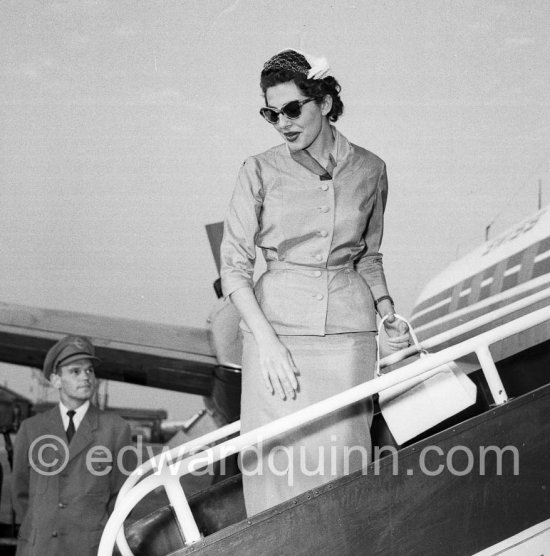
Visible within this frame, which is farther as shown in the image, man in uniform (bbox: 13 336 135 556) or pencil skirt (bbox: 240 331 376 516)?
man in uniform (bbox: 13 336 135 556)

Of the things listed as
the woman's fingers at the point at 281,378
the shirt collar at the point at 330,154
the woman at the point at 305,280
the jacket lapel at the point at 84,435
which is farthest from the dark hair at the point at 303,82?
the jacket lapel at the point at 84,435

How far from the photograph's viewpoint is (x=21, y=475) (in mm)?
3951

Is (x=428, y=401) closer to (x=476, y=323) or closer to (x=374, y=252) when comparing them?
(x=374, y=252)

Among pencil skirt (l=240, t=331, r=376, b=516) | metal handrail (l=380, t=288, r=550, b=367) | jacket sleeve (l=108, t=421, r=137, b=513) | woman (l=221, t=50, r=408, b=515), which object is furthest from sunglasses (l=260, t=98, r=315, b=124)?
jacket sleeve (l=108, t=421, r=137, b=513)

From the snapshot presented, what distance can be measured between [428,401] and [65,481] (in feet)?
6.33

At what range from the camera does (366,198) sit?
2668mm

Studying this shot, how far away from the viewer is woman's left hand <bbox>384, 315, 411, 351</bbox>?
8.62 ft

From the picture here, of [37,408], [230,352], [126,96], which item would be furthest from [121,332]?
[37,408]

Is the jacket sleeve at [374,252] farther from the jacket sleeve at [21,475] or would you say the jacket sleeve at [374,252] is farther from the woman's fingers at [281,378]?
the jacket sleeve at [21,475]

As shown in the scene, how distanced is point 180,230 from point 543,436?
919 centimetres

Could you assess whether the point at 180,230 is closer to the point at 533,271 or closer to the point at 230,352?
the point at 230,352

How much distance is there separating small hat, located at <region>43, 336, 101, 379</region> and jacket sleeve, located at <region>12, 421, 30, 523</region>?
33cm

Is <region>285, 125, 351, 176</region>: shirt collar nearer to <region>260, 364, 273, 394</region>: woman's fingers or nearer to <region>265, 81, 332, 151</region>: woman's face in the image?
<region>265, 81, 332, 151</region>: woman's face

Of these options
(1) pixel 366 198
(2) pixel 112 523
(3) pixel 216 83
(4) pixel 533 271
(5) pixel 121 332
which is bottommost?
(2) pixel 112 523
